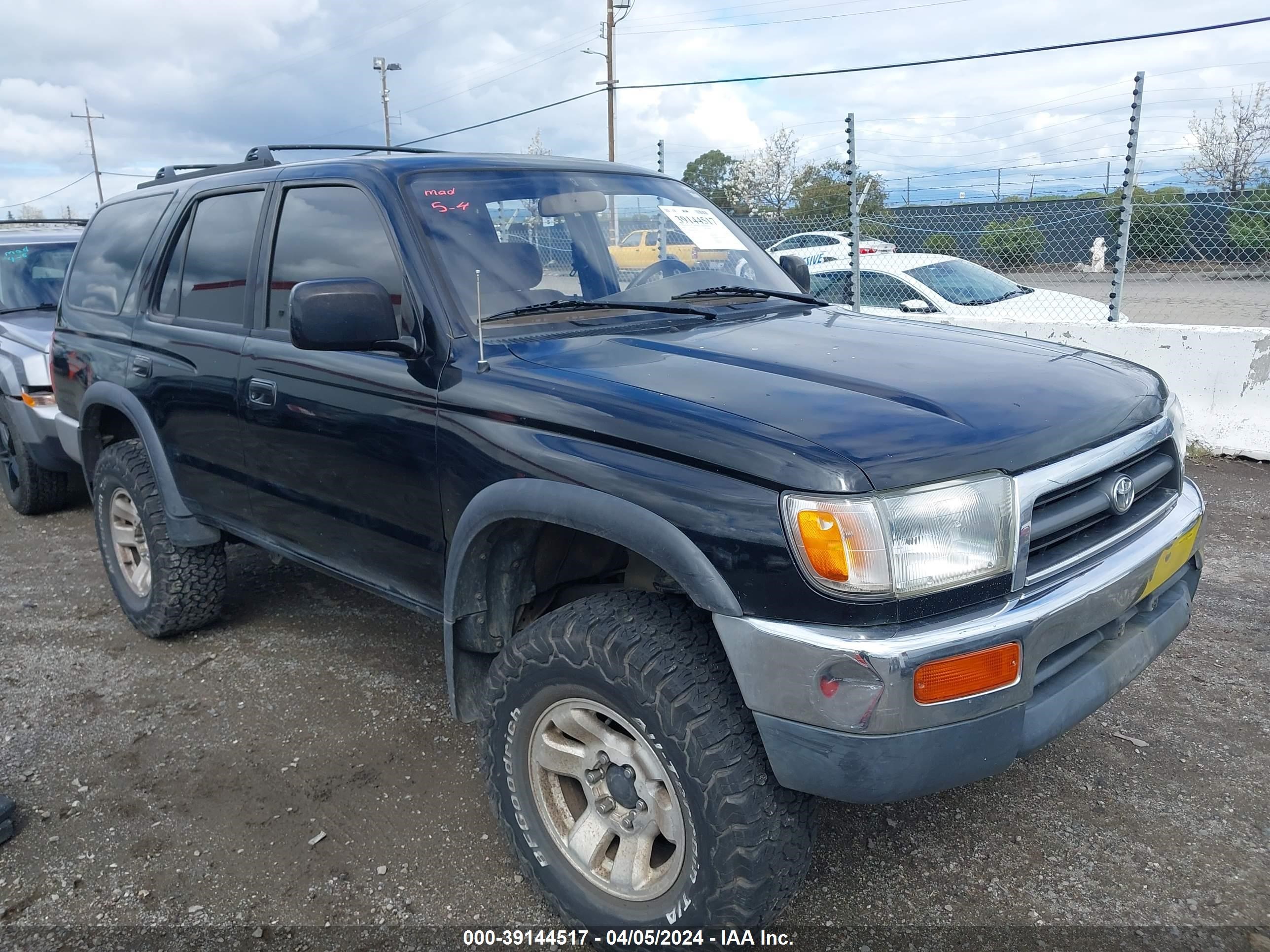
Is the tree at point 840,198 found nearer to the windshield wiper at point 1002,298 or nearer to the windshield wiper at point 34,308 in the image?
the windshield wiper at point 1002,298

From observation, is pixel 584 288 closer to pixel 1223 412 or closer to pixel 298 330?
pixel 298 330

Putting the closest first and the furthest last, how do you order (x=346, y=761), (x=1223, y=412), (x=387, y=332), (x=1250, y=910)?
(x=1250, y=910) → (x=387, y=332) → (x=346, y=761) → (x=1223, y=412)

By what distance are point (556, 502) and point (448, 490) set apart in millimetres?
489

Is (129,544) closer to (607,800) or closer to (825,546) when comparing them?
(607,800)

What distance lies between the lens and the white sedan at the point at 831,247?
9773 millimetres

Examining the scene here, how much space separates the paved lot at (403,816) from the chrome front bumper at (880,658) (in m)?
0.85

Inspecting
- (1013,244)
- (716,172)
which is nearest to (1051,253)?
(1013,244)

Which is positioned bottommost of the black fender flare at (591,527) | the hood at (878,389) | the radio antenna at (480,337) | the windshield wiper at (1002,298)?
the windshield wiper at (1002,298)

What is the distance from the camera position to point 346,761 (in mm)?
3352

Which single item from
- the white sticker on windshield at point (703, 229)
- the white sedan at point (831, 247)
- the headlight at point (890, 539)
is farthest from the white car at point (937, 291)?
the headlight at point (890, 539)

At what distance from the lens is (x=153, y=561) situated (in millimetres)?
4066

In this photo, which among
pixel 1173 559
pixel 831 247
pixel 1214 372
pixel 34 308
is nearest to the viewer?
pixel 1173 559

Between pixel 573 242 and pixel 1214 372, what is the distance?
5.41m

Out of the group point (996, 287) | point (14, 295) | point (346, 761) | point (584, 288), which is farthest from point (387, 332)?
point (996, 287)
